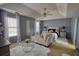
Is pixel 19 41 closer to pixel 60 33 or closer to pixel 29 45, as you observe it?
pixel 29 45

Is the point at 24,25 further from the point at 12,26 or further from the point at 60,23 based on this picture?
the point at 60,23

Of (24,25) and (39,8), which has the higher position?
(39,8)

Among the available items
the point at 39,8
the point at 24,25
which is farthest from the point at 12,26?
the point at 39,8

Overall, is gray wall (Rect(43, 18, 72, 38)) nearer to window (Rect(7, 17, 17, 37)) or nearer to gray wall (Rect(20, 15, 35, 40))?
gray wall (Rect(20, 15, 35, 40))

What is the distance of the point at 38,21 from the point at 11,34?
817mm

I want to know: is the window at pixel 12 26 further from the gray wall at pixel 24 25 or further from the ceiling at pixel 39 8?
the ceiling at pixel 39 8

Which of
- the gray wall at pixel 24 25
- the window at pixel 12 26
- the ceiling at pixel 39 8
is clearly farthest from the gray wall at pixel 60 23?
the window at pixel 12 26

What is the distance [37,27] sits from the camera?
6.45 ft

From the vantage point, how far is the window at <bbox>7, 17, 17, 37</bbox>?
1.60m

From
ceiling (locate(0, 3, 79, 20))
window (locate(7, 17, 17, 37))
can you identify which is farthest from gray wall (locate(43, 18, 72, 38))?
window (locate(7, 17, 17, 37))

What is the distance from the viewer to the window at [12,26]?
160 cm

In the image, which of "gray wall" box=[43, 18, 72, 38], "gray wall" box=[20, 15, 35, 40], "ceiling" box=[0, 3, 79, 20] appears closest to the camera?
"ceiling" box=[0, 3, 79, 20]

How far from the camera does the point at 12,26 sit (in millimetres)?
1659

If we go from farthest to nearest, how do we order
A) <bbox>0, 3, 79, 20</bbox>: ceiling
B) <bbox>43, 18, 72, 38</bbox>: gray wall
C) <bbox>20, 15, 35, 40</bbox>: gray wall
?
<bbox>43, 18, 72, 38</bbox>: gray wall
<bbox>20, 15, 35, 40</bbox>: gray wall
<bbox>0, 3, 79, 20</bbox>: ceiling
